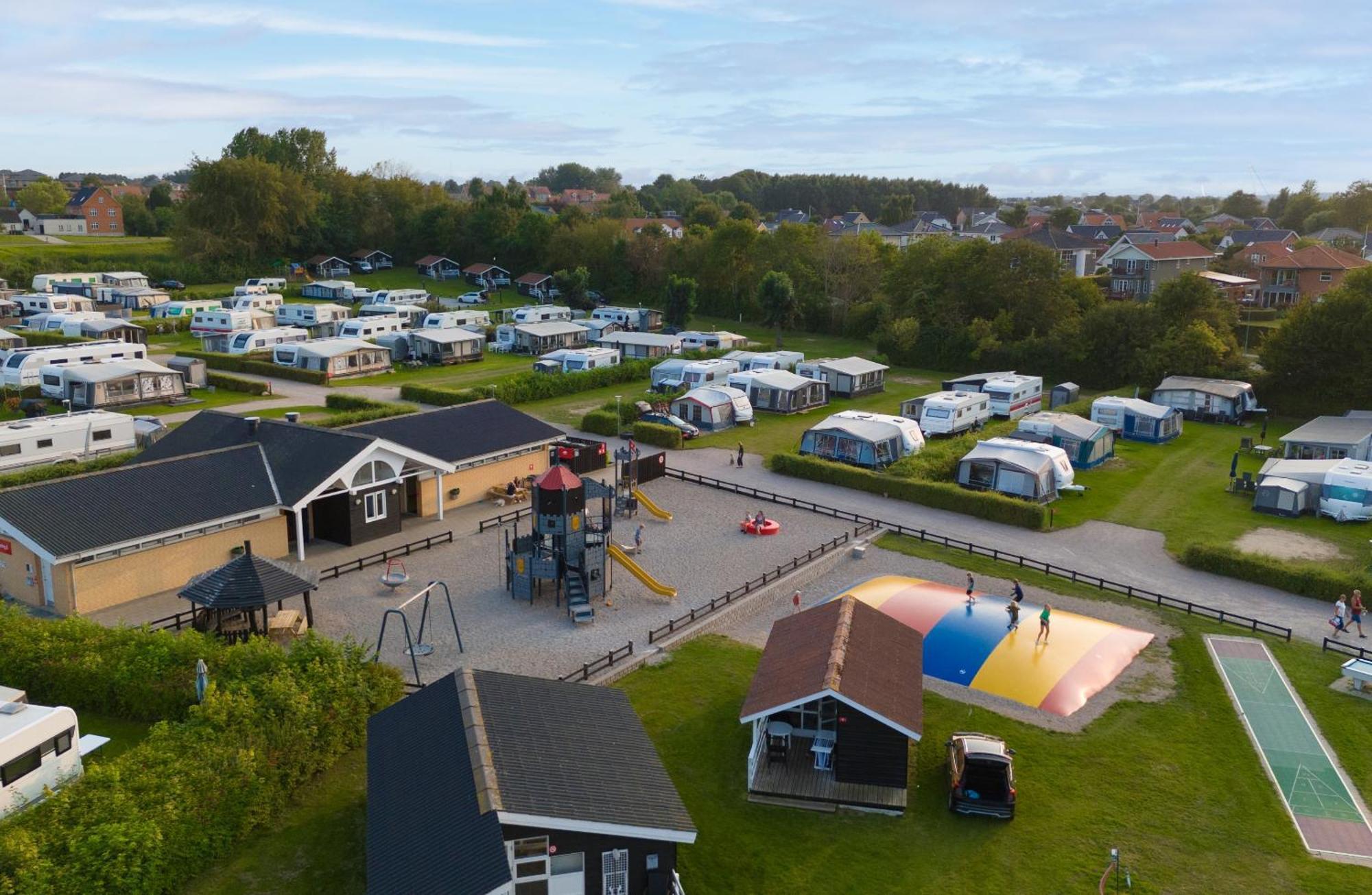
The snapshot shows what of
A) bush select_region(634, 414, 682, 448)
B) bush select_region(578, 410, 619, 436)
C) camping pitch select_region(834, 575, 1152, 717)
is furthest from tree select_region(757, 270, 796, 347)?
camping pitch select_region(834, 575, 1152, 717)

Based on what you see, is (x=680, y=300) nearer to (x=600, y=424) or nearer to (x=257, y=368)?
(x=257, y=368)

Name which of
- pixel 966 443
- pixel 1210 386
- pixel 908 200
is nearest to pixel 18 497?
pixel 966 443

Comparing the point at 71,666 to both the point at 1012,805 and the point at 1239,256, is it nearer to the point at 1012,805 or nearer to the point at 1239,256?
the point at 1012,805

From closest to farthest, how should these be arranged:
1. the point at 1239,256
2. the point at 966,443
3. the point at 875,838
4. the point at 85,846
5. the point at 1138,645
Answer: the point at 85,846, the point at 875,838, the point at 1138,645, the point at 966,443, the point at 1239,256

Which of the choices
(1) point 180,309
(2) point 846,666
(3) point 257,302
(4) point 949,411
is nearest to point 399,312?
(3) point 257,302

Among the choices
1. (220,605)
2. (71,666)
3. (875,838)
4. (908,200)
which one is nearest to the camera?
(875,838)

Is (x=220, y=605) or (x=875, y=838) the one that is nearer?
(x=875, y=838)
